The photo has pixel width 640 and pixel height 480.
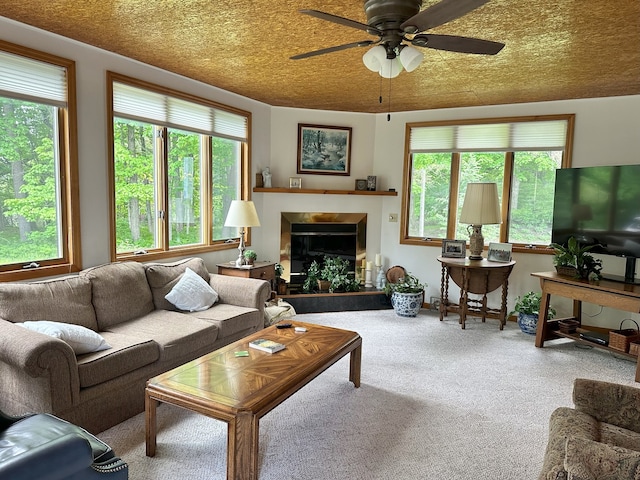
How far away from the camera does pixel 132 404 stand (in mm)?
2697

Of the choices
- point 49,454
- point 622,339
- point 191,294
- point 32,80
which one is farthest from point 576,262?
point 32,80

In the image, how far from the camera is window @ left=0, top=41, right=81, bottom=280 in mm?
2980

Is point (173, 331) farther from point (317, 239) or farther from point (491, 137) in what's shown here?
point (491, 137)

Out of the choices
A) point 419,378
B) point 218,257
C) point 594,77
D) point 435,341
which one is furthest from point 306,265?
point 594,77

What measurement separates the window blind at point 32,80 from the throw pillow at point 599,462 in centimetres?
365

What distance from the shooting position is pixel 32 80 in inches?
119

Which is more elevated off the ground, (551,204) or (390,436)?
(551,204)

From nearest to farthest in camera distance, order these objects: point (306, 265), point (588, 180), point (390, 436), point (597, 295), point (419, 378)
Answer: point (390, 436), point (419, 378), point (597, 295), point (588, 180), point (306, 265)

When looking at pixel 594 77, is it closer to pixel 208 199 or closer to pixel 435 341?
pixel 435 341

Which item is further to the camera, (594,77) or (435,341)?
(435,341)

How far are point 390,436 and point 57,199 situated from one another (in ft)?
9.60

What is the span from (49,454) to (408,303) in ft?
13.6

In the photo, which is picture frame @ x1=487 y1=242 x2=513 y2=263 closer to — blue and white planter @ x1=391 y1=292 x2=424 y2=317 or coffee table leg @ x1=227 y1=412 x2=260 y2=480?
blue and white planter @ x1=391 y1=292 x2=424 y2=317

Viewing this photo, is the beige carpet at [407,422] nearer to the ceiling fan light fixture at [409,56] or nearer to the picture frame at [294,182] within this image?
the ceiling fan light fixture at [409,56]
